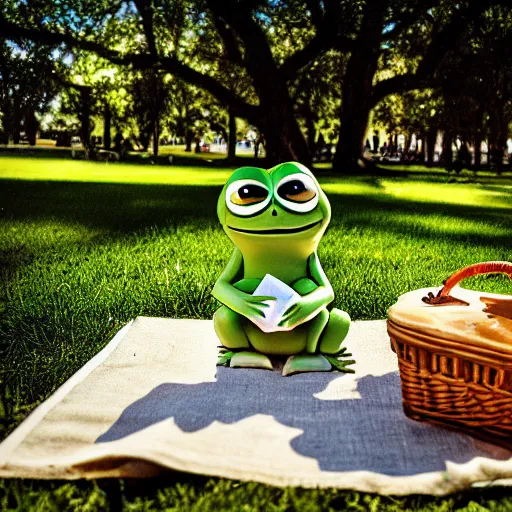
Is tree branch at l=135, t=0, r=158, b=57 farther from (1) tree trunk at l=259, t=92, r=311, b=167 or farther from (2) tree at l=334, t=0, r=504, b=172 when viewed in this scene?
(2) tree at l=334, t=0, r=504, b=172

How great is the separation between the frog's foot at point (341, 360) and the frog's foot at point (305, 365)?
32 millimetres

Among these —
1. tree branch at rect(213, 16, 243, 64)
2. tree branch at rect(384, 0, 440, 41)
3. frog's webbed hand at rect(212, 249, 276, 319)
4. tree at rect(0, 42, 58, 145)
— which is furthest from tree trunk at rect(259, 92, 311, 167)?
frog's webbed hand at rect(212, 249, 276, 319)

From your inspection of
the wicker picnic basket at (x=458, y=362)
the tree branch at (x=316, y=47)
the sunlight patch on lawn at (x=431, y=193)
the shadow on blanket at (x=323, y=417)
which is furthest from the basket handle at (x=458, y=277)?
the tree branch at (x=316, y=47)

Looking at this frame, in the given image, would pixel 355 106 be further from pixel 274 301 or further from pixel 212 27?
pixel 274 301

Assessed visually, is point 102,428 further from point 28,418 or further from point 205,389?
point 205,389

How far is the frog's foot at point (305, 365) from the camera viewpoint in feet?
9.24

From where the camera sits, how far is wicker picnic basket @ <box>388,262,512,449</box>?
2115 mm

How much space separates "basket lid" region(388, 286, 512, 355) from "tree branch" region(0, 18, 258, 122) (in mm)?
12161

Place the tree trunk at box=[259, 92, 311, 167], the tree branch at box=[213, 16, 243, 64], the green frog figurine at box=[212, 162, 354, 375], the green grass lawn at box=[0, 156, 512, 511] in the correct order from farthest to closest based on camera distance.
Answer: the tree branch at box=[213, 16, 243, 64]
the tree trunk at box=[259, 92, 311, 167]
the green frog figurine at box=[212, 162, 354, 375]
the green grass lawn at box=[0, 156, 512, 511]

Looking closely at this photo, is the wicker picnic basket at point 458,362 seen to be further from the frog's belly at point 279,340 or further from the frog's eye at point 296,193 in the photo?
the frog's eye at point 296,193

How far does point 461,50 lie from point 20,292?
1551 centimetres

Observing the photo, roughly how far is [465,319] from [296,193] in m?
0.96

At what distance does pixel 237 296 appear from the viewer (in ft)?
9.18

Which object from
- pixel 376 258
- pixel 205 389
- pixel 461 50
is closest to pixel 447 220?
pixel 376 258
